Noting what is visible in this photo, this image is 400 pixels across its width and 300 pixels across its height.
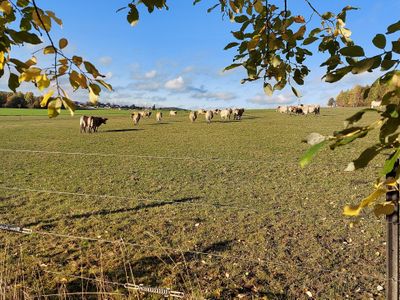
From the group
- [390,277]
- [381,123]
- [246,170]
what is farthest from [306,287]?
[246,170]

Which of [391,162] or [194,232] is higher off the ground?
[391,162]

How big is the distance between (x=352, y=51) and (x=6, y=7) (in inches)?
51.9

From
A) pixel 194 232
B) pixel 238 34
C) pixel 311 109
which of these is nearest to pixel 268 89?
pixel 238 34

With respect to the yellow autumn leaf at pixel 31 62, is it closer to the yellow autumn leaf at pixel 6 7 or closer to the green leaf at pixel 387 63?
the yellow autumn leaf at pixel 6 7

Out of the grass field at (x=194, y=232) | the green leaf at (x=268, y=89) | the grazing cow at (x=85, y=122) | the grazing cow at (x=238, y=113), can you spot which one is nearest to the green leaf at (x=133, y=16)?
the green leaf at (x=268, y=89)

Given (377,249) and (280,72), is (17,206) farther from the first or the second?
(280,72)

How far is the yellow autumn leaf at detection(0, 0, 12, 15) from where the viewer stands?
57.9 inches

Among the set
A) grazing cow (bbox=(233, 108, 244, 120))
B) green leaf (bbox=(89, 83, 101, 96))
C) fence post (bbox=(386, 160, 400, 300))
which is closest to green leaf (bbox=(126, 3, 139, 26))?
green leaf (bbox=(89, 83, 101, 96))

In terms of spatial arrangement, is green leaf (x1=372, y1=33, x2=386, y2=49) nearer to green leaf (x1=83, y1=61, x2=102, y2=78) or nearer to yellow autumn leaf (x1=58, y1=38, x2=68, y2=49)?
green leaf (x1=83, y1=61, x2=102, y2=78)

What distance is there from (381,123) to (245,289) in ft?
11.1

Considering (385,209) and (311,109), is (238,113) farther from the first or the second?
(385,209)

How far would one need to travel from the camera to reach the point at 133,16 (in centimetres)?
165

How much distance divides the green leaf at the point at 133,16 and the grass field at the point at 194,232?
1.41 m

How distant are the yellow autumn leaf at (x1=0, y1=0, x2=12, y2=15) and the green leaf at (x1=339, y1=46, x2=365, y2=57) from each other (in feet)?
4.24
